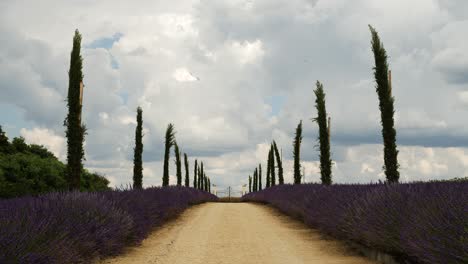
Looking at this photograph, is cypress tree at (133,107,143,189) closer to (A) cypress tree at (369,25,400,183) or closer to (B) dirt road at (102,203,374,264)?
(A) cypress tree at (369,25,400,183)

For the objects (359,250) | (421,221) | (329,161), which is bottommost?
(359,250)

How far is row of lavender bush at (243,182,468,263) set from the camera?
562cm

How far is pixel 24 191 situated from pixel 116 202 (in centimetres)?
783

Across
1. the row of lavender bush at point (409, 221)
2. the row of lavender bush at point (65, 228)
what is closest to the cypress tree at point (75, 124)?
the row of lavender bush at point (65, 228)

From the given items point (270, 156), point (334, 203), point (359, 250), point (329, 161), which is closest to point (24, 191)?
point (334, 203)

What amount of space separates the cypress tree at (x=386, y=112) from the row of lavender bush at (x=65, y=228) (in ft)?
45.1

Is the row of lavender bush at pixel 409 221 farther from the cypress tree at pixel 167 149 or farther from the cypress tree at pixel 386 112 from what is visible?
the cypress tree at pixel 167 149

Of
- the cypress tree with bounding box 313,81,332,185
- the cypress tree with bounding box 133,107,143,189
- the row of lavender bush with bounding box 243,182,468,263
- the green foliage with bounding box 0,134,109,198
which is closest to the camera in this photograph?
the row of lavender bush with bounding box 243,182,468,263

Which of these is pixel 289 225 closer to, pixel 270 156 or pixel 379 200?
pixel 379 200

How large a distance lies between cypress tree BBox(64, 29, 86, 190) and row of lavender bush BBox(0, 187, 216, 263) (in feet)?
27.9

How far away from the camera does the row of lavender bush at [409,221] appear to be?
562 cm

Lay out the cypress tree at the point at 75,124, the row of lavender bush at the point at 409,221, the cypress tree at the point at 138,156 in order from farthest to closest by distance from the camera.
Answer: the cypress tree at the point at 138,156 < the cypress tree at the point at 75,124 < the row of lavender bush at the point at 409,221

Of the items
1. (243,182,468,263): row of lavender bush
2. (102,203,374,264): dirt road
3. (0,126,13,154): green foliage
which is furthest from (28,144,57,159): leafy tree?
(243,182,468,263): row of lavender bush

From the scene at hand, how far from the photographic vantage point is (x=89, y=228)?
27.3 ft
